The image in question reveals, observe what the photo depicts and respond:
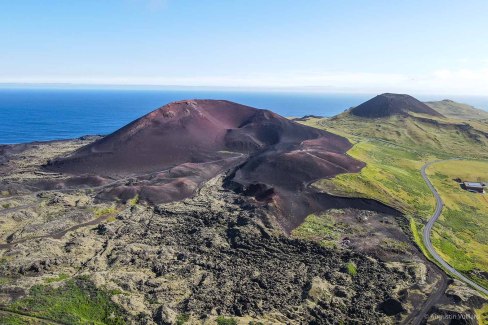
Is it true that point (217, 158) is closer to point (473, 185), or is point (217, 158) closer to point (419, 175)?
point (419, 175)

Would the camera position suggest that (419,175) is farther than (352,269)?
Yes

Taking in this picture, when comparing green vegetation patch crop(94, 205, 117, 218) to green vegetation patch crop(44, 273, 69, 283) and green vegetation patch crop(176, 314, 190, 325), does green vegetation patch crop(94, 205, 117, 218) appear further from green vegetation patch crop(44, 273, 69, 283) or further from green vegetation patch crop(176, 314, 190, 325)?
green vegetation patch crop(176, 314, 190, 325)

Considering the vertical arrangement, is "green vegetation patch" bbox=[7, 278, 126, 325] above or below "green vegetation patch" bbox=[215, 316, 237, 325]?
above

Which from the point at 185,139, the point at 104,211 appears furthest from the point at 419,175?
the point at 104,211

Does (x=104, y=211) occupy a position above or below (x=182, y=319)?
above

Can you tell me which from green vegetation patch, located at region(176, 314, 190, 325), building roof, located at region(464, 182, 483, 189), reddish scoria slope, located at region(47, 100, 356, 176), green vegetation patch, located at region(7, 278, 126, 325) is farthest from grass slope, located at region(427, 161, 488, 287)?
green vegetation patch, located at region(7, 278, 126, 325)

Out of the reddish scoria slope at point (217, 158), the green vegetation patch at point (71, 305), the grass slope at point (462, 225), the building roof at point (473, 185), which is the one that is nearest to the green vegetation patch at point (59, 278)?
the green vegetation patch at point (71, 305)

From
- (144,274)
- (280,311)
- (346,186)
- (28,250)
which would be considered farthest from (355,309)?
(28,250)

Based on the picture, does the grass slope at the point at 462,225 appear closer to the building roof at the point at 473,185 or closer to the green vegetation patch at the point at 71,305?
the building roof at the point at 473,185

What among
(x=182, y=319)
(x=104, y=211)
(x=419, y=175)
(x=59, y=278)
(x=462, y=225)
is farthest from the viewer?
(x=419, y=175)
